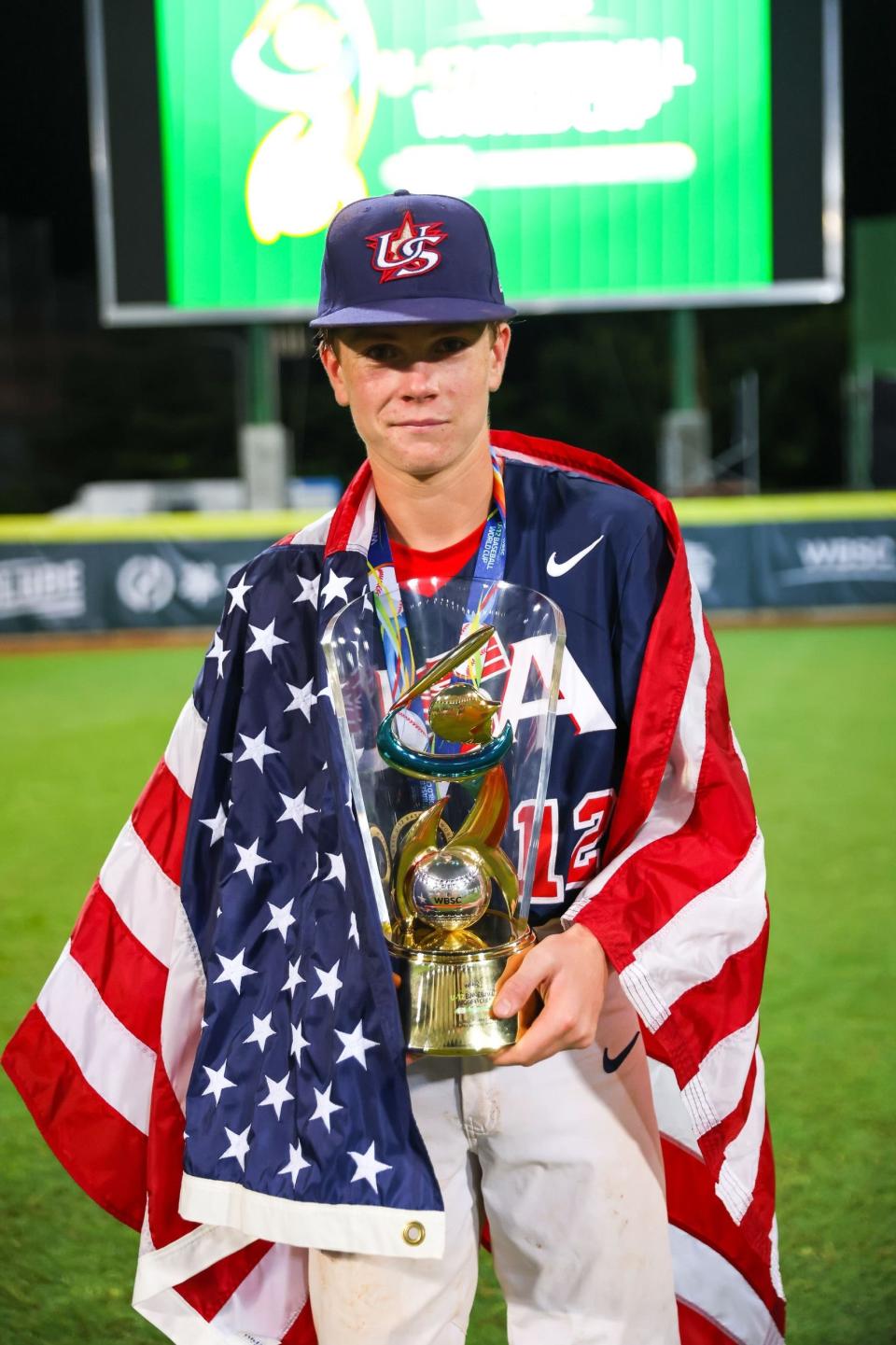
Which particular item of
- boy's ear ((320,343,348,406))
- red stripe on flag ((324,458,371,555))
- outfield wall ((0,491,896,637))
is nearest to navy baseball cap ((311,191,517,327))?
boy's ear ((320,343,348,406))

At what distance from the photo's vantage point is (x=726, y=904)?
6.32 ft

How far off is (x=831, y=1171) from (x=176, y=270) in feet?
40.5

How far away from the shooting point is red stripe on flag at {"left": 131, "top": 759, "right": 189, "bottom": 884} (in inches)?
84.0

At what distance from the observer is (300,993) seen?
1.87 m

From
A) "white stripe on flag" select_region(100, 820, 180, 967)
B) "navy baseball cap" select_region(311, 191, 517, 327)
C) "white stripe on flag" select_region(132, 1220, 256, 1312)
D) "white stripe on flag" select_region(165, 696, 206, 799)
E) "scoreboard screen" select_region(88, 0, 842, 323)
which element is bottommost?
"white stripe on flag" select_region(132, 1220, 256, 1312)

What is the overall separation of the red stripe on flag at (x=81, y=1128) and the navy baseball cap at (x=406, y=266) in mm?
1136

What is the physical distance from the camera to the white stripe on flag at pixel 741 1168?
2021 mm

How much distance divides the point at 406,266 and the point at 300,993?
3.00 ft

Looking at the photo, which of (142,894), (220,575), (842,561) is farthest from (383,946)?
(842,561)

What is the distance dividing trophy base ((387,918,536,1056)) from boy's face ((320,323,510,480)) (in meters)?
0.63

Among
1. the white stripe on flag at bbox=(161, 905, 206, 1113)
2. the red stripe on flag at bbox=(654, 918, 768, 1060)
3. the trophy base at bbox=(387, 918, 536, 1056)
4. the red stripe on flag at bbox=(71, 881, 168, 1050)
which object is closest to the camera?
the trophy base at bbox=(387, 918, 536, 1056)

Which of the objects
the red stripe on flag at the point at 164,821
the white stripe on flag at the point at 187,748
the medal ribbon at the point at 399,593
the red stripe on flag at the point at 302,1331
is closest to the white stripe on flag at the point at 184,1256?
the red stripe on flag at the point at 302,1331

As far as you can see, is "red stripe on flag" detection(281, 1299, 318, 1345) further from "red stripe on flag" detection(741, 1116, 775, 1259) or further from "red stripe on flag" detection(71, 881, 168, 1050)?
"red stripe on flag" detection(741, 1116, 775, 1259)

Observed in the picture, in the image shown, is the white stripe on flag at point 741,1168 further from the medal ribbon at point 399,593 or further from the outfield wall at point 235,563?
the outfield wall at point 235,563
